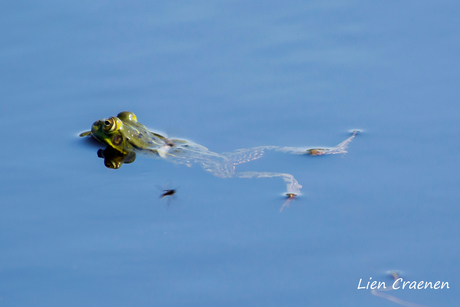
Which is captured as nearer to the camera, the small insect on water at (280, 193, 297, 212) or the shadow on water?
the small insect on water at (280, 193, 297, 212)

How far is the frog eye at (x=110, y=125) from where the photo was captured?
6766mm

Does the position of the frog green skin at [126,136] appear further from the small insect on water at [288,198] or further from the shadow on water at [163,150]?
the small insect on water at [288,198]

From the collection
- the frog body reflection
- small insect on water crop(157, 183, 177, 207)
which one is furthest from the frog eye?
small insect on water crop(157, 183, 177, 207)

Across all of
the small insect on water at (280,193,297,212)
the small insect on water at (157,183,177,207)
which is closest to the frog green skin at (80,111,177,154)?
the small insect on water at (157,183,177,207)

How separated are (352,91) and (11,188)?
185 inches

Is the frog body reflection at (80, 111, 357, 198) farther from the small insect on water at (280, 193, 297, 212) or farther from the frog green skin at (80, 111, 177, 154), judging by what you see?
the small insect on water at (280, 193, 297, 212)

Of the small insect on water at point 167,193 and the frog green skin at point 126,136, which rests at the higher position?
the frog green skin at point 126,136

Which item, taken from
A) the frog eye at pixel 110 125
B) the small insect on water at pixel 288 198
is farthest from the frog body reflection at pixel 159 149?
the small insect on water at pixel 288 198

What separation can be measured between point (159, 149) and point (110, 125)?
0.68 meters

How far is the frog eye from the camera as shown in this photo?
6.77 m

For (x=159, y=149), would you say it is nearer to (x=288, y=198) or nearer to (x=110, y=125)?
(x=110, y=125)

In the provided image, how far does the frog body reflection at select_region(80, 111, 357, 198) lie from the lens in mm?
6629

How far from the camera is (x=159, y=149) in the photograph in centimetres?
Result: 695

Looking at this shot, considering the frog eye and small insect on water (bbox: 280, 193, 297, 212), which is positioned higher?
the frog eye
